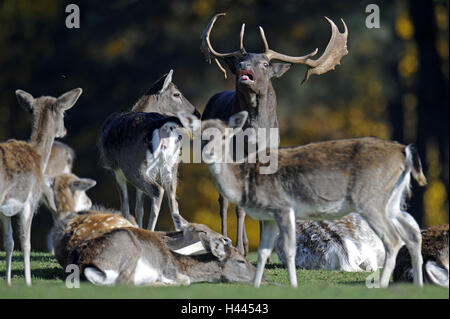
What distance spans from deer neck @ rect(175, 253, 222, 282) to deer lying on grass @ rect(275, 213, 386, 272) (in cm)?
135

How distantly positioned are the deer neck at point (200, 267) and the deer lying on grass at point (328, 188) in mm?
986

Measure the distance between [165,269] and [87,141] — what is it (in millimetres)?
16077

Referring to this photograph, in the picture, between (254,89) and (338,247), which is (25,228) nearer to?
(254,89)

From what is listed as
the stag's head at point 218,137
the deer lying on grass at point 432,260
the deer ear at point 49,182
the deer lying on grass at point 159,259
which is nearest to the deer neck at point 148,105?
the deer ear at point 49,182

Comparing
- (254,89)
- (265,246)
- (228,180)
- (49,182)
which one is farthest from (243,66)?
(49,182)

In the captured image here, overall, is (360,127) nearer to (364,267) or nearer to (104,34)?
(104,34)

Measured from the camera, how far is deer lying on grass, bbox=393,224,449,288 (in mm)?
8688

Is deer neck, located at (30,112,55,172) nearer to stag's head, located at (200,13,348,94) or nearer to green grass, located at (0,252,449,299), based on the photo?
green grass, located at (0,252,449,299)

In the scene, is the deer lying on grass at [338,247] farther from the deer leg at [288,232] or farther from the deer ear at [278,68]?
the deer leg at [288,232]

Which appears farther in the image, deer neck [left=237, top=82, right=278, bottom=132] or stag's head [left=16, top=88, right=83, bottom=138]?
deer neck [left=237, top=82, right=278, bottom=132]

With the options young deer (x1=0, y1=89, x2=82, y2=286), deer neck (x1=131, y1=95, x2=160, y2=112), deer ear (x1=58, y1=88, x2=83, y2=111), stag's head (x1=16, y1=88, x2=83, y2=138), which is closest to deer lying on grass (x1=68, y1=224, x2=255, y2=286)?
young deer (x1=0, y1=89, x2=82, y2=286)

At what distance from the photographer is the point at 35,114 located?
391 inches

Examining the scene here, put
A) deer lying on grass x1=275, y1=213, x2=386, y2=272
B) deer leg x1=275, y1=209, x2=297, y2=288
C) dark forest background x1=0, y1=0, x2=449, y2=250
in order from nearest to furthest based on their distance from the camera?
1. deer leg x1=275, y1=209, x2=297, y2=288
2. deer lying on grass x1=275, y1=213, x2=386, y2=272
3. dark forest background x1=0, y1=0, x2=449, y2=250
